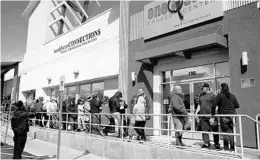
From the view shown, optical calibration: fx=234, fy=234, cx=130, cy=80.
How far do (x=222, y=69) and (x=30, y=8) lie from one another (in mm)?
20958

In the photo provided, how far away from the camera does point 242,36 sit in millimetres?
6781

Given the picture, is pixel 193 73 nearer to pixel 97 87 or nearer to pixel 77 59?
pixel 97 87

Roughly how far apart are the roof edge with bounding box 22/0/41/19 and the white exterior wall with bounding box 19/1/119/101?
4.61ft

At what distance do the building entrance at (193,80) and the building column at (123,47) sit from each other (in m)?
1.87

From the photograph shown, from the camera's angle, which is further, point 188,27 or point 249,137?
point 188,27

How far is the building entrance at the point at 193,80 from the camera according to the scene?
782cm

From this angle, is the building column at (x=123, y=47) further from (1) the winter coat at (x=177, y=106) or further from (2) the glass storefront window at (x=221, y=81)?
(1) the winter coat at (x=177, y=106)

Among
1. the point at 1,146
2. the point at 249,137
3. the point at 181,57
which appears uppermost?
the point at 181,57

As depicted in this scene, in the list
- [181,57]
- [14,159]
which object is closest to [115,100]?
[181,57]

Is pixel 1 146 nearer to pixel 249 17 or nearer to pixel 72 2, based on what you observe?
pixel 249 17

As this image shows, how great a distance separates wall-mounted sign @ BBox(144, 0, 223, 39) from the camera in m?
7.63

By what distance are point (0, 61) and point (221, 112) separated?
23.3 metres

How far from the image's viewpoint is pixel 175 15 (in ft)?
28.5

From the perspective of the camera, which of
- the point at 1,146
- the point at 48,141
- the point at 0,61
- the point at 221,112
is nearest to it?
the point at 221,112
